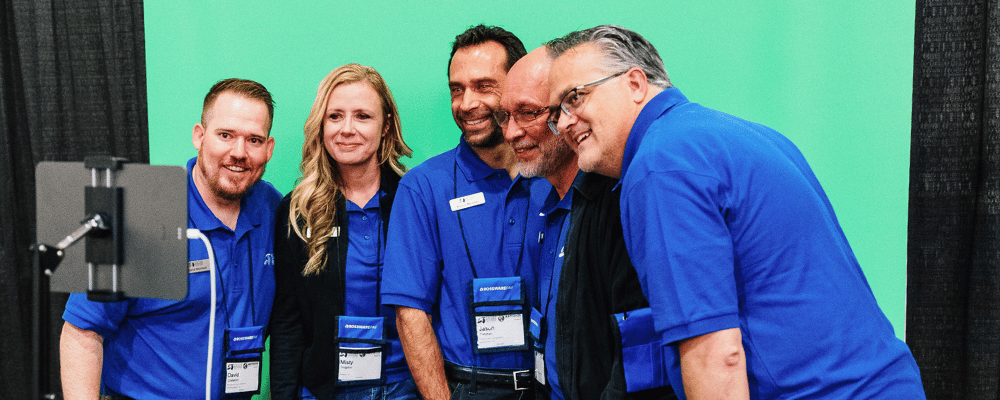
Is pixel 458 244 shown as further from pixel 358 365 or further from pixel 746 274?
pixel 746 274

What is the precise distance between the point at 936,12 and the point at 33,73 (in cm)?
348

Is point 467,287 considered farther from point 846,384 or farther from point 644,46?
point 846,384

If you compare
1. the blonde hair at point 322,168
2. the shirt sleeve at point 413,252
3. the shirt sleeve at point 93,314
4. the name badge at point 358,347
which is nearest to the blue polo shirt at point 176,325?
the shirt sleeve at point 93,314

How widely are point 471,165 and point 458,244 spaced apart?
0.28 metres

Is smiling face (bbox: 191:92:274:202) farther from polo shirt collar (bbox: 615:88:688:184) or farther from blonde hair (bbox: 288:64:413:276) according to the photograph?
polo shirt collar (bbox: 615:88:688:184)

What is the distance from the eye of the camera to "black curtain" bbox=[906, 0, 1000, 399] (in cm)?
243

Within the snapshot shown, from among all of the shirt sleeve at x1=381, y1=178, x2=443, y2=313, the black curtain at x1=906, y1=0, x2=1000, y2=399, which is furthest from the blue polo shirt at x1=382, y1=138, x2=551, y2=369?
the black curtain at x1=906, y1=0, x2=1000, y2=399

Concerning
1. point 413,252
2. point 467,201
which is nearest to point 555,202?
point 467,201

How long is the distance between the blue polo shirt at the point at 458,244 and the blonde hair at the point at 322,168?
0.26m

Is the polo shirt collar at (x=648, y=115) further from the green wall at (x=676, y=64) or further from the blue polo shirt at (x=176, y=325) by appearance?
the blue polo shirt at (x=176, y=325)

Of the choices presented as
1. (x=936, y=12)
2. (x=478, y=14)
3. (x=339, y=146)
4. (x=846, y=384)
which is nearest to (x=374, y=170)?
(x=339, y=146)

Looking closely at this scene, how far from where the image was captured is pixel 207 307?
2.27 meters

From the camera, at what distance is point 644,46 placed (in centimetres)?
153

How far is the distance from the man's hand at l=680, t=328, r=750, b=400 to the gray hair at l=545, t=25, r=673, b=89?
0.59 metres
